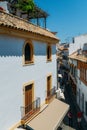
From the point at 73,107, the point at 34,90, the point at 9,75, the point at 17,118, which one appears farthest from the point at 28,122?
the point at 73,107

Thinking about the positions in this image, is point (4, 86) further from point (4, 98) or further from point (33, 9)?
point (33, 9)

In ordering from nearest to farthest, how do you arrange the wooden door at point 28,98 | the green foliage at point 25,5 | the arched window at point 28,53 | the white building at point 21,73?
the white building at point 21,73
the wooden door at point 28,98
the arched window at point 28,53
the green foliage at point 25,5

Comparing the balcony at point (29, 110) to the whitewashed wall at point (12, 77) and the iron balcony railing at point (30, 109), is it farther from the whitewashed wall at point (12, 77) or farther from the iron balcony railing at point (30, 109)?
the whitewashed wall at point (12, 77)

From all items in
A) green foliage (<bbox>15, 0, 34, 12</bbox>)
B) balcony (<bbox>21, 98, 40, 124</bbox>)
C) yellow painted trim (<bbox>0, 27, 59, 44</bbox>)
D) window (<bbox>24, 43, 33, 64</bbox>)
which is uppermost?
green foliage (<bbox>15, 0, 34, 12</bbox>)

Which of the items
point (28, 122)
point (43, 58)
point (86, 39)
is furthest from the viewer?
point (86, 39)

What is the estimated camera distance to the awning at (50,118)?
1474cm

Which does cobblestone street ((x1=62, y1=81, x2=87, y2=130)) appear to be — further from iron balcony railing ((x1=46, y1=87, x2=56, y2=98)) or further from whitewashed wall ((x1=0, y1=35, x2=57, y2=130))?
whitewashed wall ((x1=0, y1=35, x2=57, y2=130))

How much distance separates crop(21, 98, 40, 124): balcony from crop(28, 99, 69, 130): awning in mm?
330

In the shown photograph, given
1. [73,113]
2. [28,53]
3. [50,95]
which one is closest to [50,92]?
[50,95]

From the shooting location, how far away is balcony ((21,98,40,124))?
14.6 m

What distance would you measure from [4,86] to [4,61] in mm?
1201

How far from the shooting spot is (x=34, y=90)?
16.7 metres

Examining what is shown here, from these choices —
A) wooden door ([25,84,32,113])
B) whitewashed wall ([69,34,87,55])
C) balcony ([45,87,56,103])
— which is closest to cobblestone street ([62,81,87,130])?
balcony ([45,87,56,103])

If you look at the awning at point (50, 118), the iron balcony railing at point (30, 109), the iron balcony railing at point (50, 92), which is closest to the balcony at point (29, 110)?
the iron balcony railing at point (30, 109)
